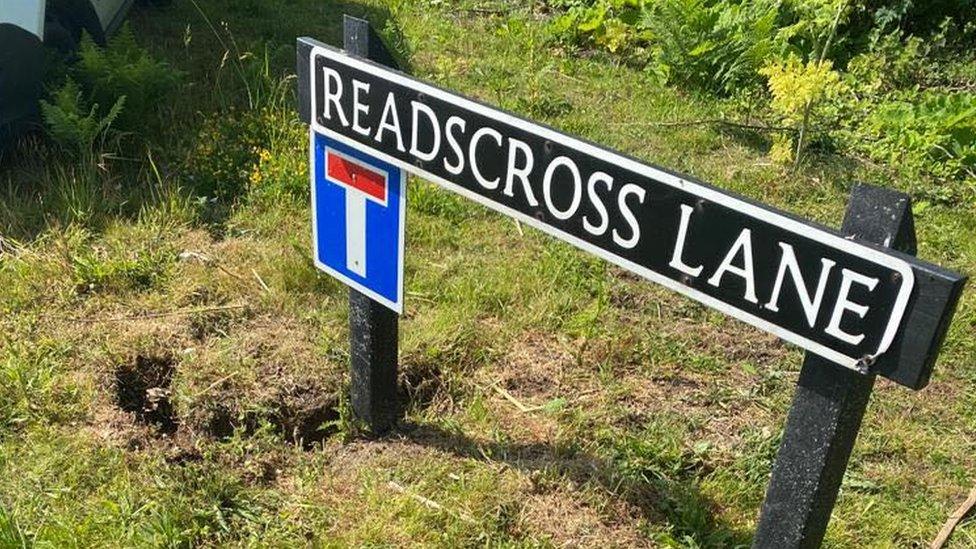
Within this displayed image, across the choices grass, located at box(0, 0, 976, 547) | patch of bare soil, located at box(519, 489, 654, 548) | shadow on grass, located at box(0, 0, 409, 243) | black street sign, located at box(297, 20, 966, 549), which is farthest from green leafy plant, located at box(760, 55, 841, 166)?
black street sign, located at box(297, 20, 966, 549)

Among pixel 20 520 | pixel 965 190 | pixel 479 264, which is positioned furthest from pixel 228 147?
pixel 965 190

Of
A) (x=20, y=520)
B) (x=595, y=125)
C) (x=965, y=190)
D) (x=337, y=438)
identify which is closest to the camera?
(x=20, y=520)

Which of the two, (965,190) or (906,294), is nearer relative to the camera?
(906,294)

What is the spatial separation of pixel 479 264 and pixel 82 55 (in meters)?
2.21

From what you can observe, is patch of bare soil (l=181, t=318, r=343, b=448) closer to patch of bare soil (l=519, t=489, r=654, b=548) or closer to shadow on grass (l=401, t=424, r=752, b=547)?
shadow on grass (l=401, t=424, r=752, b=547)

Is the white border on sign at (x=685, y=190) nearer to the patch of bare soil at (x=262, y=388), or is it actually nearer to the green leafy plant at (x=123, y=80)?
the patch of bare soil at (x=262, y=388)

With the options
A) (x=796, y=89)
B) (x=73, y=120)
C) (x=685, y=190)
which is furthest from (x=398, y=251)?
(x=796, y=89)

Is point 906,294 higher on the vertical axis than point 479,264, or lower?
higher

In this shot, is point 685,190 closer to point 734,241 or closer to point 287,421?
point 734,241

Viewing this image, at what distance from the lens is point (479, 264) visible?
12.9ft

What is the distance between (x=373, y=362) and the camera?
2797mm

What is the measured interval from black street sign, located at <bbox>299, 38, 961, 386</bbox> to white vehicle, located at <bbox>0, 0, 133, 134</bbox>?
85.8 inches

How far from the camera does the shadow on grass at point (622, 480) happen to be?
2660 millimetres

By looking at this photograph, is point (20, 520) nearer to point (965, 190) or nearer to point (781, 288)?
point (781, 288)
